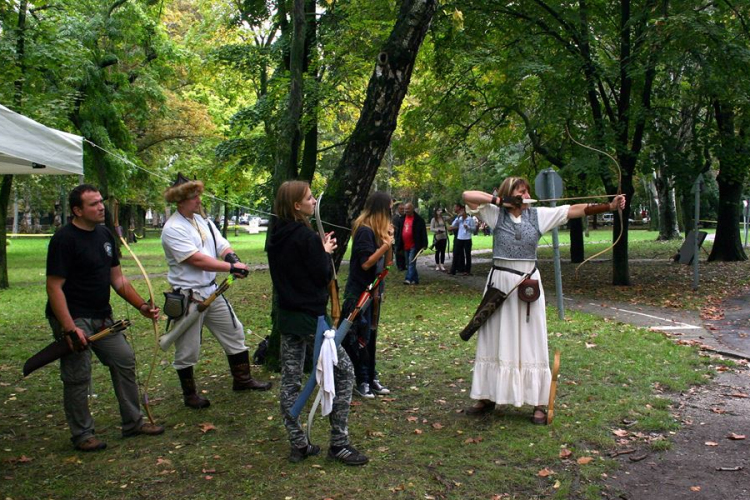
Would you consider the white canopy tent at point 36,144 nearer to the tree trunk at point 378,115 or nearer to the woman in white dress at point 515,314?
the tree trunk at point 378,115

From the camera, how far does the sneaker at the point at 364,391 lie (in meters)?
6.30

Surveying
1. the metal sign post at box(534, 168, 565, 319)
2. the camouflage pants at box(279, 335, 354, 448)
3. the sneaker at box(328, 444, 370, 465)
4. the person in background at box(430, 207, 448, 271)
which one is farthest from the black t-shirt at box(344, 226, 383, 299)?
the person in background at box(430, 207, 448, 271)

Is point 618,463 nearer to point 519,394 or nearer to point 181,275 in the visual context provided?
point 519,394

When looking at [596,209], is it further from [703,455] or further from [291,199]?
[291,199]

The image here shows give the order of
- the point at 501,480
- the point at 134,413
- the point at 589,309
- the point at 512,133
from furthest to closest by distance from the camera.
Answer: the point at 512,133
the point at 589,309
the point at 134,413
the point at 501,480

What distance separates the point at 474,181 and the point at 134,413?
48.3 m

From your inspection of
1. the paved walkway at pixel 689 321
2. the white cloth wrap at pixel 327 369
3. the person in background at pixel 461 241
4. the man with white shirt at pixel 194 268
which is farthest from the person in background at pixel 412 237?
the white cloth wrap at pixel 327 369

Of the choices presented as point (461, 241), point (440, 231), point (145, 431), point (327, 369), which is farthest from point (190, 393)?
point (440, 231)

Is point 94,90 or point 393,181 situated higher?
point 94,90

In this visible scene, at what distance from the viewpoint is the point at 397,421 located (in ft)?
18.5

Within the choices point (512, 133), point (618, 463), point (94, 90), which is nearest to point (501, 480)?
point (618, 463)

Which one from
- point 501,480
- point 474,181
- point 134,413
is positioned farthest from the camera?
point 474,181

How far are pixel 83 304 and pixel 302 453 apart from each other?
1.96 meters

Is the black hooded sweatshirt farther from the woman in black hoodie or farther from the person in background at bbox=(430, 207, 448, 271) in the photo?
the person in background at bbox=(430, 207, 448, 271)
